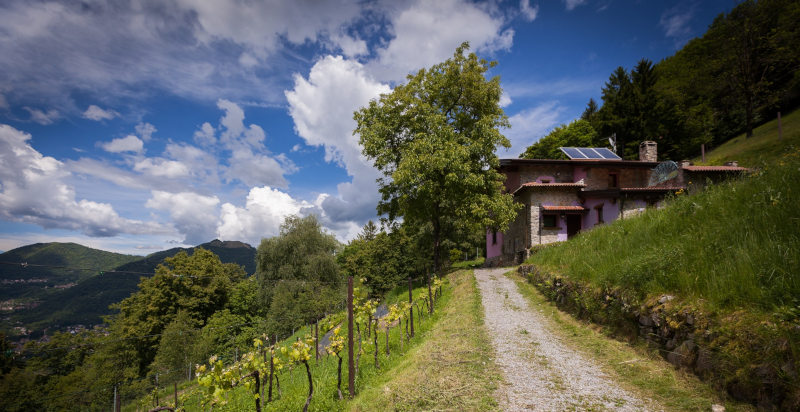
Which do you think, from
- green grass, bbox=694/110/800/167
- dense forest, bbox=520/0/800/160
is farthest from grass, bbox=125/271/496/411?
dense forest, bbox=520/0/800/160

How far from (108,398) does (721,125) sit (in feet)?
224

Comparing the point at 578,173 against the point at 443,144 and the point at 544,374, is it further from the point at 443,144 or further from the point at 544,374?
the point at 544,374

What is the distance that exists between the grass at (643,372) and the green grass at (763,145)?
22.4 m

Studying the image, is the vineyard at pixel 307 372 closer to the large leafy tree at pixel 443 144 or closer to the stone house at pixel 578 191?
the large leafy tree at pixel 443 144

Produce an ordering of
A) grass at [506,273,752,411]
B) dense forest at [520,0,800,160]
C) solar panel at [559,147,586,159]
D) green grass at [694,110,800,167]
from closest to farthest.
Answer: grass at [506,273,752,411]
green grass at [694,110,800,167]
solar panel at [559,147,586,159]
dense forest at [520,0,800,160]

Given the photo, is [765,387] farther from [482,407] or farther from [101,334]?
[101,334]

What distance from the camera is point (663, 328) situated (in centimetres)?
560

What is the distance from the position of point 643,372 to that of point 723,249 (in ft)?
9.11

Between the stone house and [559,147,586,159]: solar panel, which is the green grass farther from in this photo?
[559,147,586,159]: solar panel

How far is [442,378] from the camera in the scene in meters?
5.57

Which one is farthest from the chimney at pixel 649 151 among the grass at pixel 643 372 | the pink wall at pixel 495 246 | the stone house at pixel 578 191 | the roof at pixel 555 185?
the grass at pixel 643 372

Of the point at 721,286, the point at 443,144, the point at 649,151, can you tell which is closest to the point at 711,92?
the point at 649,151

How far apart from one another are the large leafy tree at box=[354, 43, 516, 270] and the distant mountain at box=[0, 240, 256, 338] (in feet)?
42.2

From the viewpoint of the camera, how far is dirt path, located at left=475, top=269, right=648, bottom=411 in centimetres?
444
